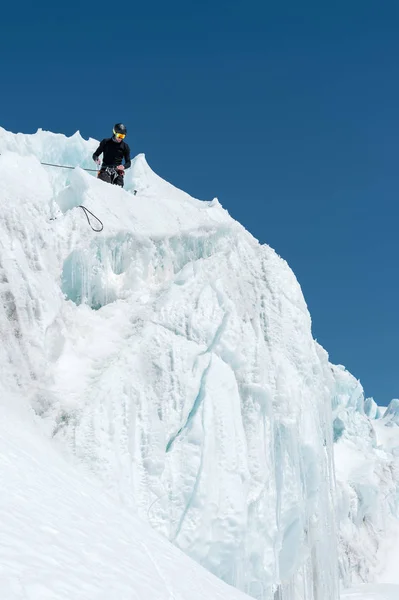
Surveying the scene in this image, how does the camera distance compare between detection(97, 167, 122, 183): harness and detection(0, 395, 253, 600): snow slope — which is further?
detection(97, 167, 122, 183): harness

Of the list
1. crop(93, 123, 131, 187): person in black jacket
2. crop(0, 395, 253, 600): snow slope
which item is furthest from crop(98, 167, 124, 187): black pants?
crop(0, 395, 253, 600): snow slope

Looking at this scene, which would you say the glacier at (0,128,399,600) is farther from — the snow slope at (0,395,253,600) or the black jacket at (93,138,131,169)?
the black jacket at (93,138,131,169)

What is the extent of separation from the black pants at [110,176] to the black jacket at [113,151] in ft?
0.47

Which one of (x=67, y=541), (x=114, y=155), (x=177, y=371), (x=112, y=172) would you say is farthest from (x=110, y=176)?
(x=67, y=541)

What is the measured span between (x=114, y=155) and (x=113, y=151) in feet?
0.26

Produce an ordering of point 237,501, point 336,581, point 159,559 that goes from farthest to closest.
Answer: point 336,581, point 237,501, point 159,559

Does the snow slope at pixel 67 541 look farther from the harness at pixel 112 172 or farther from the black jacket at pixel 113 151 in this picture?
the black jacket at pixel 113 151

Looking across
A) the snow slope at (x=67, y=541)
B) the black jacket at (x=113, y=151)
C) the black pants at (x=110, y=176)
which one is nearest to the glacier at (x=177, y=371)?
the snow slope at (x=67, y=541)

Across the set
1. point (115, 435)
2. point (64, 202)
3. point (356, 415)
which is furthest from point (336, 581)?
point (356, 415)

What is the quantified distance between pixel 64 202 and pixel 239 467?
17.2 ft

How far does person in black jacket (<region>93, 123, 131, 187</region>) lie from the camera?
40.1 ft

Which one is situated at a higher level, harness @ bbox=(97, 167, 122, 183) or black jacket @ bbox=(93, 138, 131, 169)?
black jacket @ bbox=(93, 138, 131, 169)

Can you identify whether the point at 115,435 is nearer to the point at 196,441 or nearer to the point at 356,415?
the point at 196,441

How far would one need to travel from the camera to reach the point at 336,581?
11.8 meters
